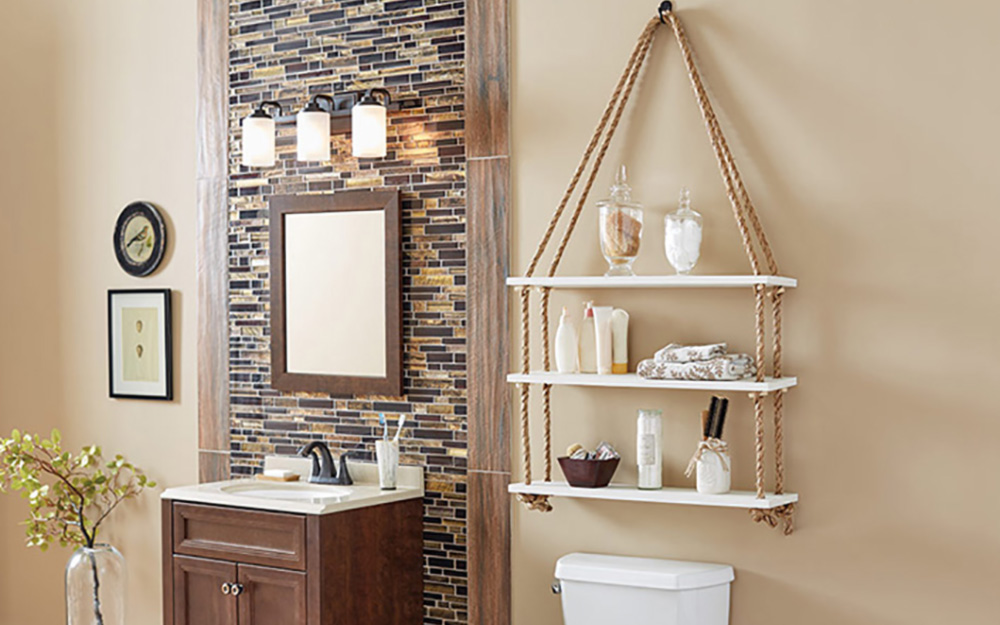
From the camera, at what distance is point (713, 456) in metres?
3.00

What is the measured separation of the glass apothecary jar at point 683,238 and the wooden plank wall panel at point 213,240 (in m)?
1.64

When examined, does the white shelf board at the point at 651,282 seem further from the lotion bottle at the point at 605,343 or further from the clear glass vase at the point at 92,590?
the clear glass vase at the point at 92,590

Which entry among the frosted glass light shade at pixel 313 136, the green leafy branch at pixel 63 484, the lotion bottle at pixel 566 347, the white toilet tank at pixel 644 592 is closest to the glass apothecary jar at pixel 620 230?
the lotion bottle at pixel 566 347

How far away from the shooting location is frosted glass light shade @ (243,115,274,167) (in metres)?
3.63

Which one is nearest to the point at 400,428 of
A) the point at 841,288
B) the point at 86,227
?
the point at 841,288

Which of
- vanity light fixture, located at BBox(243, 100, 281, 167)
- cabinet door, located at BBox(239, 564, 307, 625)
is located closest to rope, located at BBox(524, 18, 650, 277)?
vanity light fixture, located at BBox(243, 100, 281, 167)

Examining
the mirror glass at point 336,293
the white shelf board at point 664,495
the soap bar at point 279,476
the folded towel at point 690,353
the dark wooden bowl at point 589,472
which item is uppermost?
the mirror glass at point 336,293

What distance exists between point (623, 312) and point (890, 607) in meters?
1.03

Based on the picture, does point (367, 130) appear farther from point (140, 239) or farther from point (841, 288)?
point (841, 288)

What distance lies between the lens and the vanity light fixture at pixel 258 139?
3.63m

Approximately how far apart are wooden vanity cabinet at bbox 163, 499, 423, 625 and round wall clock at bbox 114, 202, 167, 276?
3.28ft

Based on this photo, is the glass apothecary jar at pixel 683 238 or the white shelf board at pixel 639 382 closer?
the white shelf board at pixel 639 382

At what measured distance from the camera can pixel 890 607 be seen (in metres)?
2.89

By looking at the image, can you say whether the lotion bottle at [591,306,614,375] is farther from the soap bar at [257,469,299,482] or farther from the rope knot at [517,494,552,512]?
the soap bar at [257,469,299,482]
